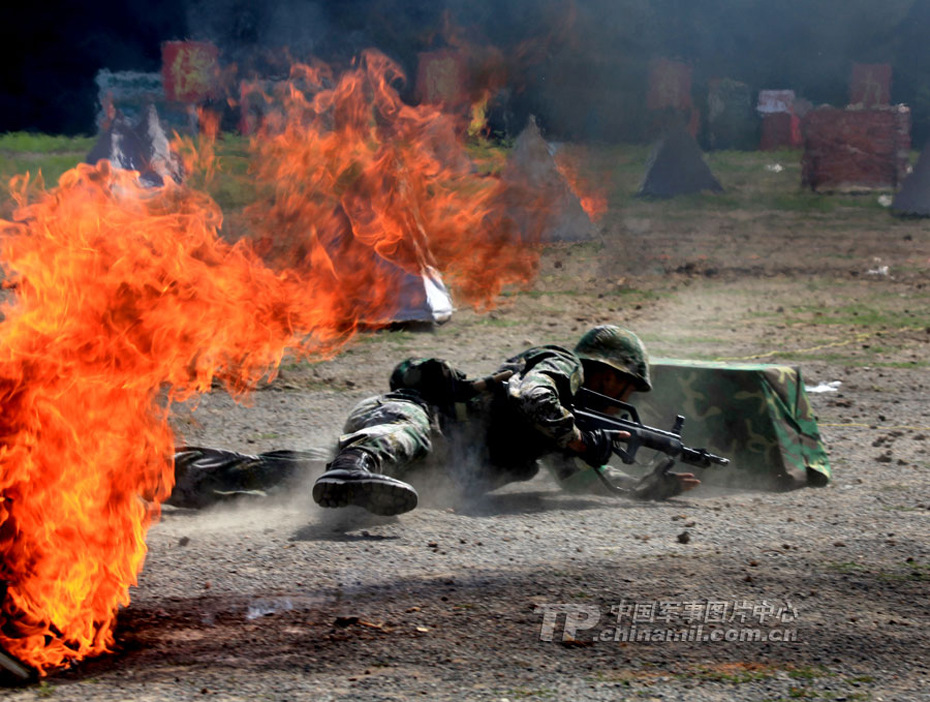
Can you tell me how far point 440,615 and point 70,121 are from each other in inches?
971

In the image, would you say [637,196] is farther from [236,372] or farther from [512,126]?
[236,372]

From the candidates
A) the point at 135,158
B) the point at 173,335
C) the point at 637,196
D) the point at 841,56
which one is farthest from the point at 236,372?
the point at 841,56

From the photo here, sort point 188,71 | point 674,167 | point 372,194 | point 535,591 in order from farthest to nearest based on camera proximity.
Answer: point 188,71 < point 674,167 < point 372,194 < point 535,591

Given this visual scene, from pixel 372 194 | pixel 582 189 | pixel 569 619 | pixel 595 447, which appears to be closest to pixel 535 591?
pixel 569 619

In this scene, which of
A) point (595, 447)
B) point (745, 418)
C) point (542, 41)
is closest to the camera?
point (595, 447)

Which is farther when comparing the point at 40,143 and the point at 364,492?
the point at 40,143

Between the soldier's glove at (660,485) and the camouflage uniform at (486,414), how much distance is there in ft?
1.66

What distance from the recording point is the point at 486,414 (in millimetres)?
6480

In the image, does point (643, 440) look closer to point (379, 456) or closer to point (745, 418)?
point (745, 418)

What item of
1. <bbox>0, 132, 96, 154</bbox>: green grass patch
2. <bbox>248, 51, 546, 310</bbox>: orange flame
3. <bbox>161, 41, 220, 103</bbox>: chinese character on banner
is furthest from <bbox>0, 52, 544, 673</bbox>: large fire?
<bbox>161, 41, 220, 103</bbox>: chinese character on banner

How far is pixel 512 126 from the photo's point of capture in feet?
63.6

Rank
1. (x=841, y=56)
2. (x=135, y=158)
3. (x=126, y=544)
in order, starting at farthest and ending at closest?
(x=841, y=56) → (x=135, y=158) → (x=126, y=544)

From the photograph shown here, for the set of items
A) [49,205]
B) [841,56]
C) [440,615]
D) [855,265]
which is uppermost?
[841,56]

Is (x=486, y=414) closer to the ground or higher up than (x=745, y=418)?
closer to the ground
